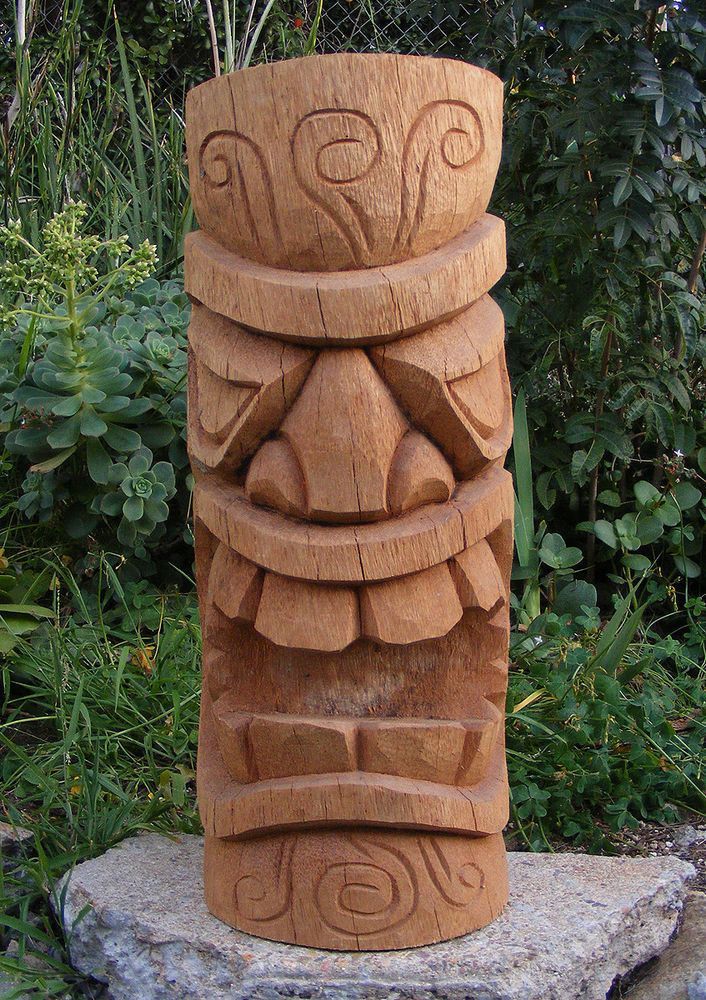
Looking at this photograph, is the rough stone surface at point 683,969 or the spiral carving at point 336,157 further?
the rough stone surface at point 683,969

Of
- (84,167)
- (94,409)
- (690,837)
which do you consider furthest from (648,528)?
(84,167)

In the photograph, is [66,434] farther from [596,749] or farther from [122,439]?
[596,749]

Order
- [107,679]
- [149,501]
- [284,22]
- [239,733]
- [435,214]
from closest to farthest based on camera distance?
[435,214]
[239,733]
[107,679]
[149,501]
[284,22]

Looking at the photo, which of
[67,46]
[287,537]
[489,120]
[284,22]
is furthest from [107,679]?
[284,22]

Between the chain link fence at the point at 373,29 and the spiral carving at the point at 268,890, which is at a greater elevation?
the chain link fence at the point at 373,29

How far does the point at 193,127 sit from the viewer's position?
2039mm

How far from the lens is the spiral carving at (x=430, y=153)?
6.24 ft

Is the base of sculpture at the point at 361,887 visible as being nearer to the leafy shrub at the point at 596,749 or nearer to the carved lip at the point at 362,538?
the carved lip at the point at 362,538

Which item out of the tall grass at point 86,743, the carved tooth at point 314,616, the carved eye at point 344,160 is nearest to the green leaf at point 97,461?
the tall grass at point 86,743

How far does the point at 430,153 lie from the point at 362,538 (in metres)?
0.70

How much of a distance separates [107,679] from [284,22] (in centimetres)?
466

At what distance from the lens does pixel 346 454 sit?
1952 millimetres

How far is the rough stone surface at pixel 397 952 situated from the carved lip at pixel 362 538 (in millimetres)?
771

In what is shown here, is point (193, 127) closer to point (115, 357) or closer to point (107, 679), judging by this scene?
point (115, 357)
